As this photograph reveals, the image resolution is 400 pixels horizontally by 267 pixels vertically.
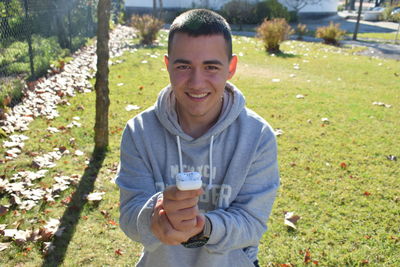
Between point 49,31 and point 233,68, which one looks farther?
point 49,31

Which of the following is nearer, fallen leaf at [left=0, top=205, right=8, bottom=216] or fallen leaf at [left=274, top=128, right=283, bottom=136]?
fallen leaf at [left=0, top=205, right=8, bottom=216]


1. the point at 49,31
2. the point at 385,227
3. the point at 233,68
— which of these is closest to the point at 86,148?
the point at 233,68

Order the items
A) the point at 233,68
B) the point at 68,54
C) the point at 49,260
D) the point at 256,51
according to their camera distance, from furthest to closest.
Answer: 1. the point at 256,51
2. the point at 68,54
3. the point at 49,260
4. the point at 233,68

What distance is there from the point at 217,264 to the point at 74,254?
1.68 m

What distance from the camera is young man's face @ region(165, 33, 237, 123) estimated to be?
5.79ft

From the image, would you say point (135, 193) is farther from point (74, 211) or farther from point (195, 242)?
point (74, 211)

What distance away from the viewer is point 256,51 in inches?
537

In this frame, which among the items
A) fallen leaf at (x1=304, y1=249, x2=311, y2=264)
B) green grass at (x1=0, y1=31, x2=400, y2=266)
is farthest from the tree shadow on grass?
fallen leaf at (x1=304, y1=249, x2=311, y2=264)

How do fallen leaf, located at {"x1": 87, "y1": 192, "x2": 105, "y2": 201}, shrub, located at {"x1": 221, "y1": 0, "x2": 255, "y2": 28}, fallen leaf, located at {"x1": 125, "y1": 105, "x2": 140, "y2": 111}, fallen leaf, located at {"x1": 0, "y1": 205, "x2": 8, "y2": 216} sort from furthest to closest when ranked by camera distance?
shrub, located at {"x1": 221, "y1": 0, "x2": 255, "y2": 28}, fallen leaf, located at {"x1": 125, "y1": 105, "x2": 140, "y2": 111}, fallen leaf, located at {"x1": 87, "y1": 192, "x2": 105, "y2": 201}, fallen leaf, located at {"x1": 0, "y1": 205, "x2": 8, "y2": 216}

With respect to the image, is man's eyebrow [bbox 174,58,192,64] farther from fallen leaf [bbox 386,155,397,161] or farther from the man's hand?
fallen leaf [bbox 386,155,397,161]

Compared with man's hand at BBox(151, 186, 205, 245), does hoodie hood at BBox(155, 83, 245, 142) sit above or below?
above

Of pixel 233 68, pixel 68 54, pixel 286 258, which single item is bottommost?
pixel 286 258

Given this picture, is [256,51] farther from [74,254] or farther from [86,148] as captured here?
[74,254]

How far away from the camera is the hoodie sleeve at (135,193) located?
1.72 metres
